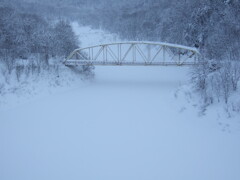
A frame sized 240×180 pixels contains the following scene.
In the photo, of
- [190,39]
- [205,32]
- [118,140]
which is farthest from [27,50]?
[205,32]

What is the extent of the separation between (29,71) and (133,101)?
12.1 metres

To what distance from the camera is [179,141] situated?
10773 millimetres

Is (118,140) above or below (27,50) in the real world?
below

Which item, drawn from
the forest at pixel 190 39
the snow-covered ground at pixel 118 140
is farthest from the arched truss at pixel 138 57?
the snow-covered ground at pixel 118 140

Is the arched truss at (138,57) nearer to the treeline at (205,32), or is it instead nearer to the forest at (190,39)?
the forest at (190,39)

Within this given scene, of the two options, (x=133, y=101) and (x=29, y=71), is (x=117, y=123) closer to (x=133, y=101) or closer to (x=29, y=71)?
(x=133, y=101)

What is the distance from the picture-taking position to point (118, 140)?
1132 cm

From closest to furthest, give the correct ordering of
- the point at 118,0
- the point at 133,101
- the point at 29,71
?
1. the point at 133,101
2. the point at 29,71
3. the point at 118,0

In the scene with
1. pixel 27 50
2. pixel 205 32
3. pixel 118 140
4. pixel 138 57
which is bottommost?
pixel 118 140

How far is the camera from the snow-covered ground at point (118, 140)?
343 inches

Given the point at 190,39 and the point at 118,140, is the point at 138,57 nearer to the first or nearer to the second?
the point at 190,39

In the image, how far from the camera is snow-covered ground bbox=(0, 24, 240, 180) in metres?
8.70

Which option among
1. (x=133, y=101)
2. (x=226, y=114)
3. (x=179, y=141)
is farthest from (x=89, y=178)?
(x=133, y=101)

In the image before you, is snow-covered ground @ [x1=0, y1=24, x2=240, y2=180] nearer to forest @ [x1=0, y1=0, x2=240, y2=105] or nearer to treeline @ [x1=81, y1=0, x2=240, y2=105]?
treeline @ [x1=81, y1=0, x2=240, y2=105]
